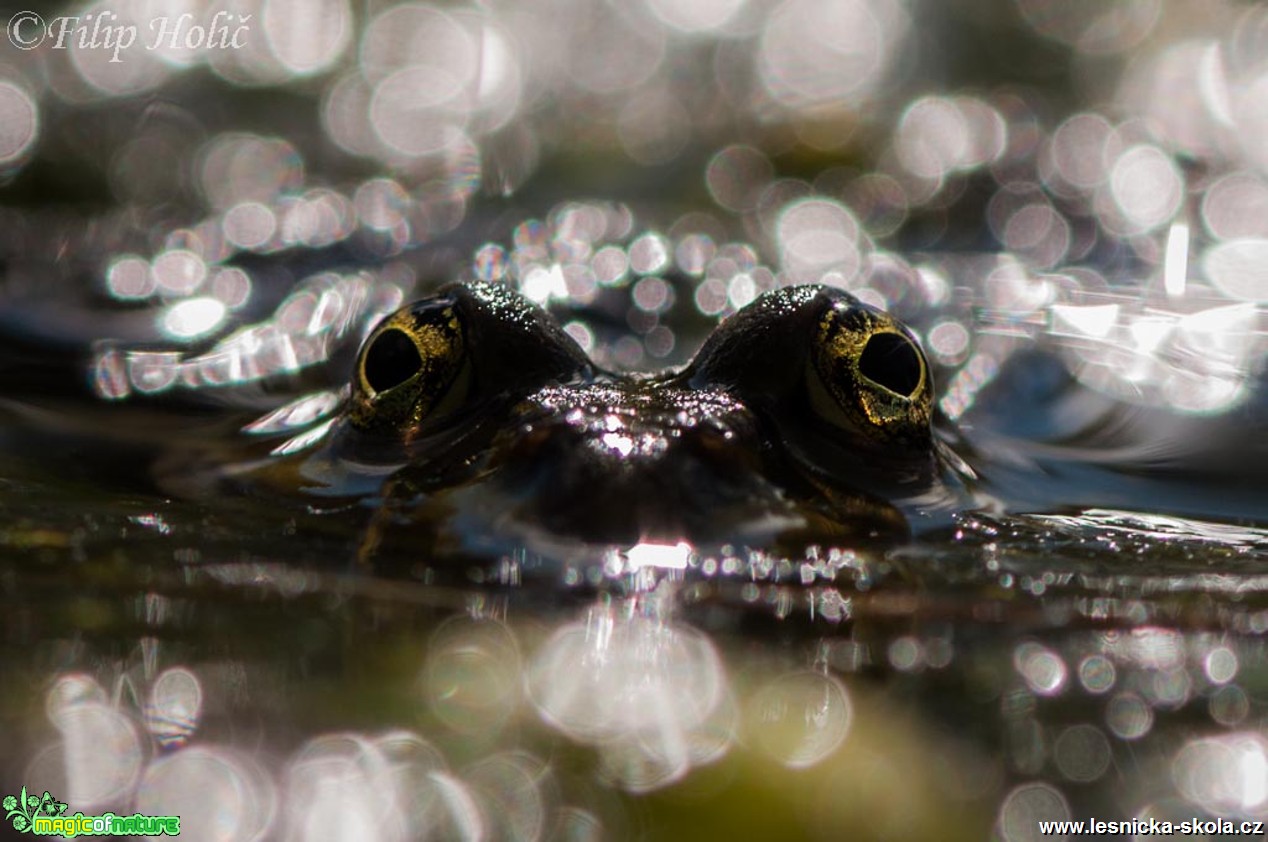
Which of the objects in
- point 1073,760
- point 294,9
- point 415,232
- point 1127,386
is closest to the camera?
point 1073,760

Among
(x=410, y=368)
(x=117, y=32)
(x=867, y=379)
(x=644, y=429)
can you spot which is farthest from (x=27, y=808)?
(x=117, y=32)

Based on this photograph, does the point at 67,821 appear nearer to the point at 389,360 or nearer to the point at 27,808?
the point at 27,808

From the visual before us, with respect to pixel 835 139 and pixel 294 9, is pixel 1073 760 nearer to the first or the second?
pixel 835 139

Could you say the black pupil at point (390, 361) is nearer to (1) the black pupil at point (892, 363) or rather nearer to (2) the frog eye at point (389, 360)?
(2) the frog eye at point (389, 360)

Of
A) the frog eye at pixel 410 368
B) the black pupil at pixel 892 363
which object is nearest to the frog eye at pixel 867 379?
the black pupil at pixel 892 363

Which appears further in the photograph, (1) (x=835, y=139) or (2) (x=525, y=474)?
(1) (x=835, y=139)

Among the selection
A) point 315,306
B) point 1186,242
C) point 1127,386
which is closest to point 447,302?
point 315,306

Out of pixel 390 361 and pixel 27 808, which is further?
pixel 390 361
